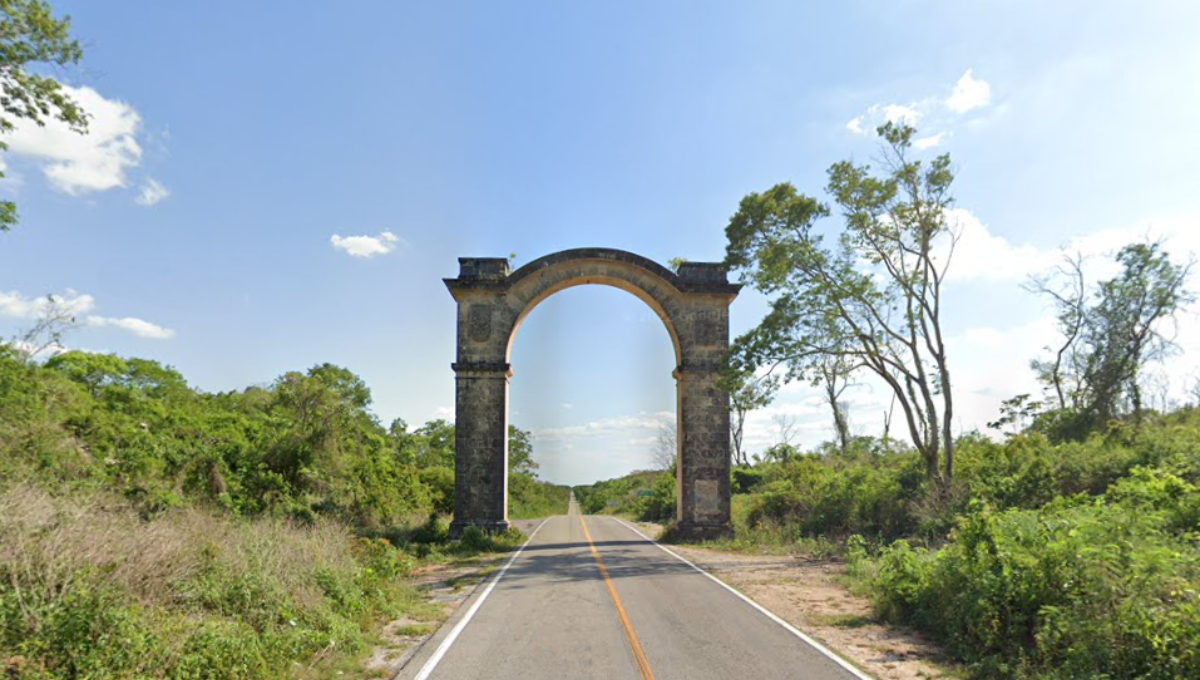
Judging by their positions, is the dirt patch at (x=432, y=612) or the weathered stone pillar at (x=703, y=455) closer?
the dirt patch at (x=432, y=612)

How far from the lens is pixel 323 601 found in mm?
8531

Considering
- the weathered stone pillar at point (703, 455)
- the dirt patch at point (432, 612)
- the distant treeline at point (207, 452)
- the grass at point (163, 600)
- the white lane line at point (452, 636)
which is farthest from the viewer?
the weathered stone pillar at point (703, 455)

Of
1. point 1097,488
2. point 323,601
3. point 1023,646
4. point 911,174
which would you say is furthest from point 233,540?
point 911,174

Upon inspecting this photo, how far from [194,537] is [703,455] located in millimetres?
15127

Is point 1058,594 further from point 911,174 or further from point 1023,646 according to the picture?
point 911,174

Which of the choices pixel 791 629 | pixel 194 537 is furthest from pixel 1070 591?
pixel 194 537

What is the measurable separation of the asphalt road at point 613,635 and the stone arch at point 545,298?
6940mm

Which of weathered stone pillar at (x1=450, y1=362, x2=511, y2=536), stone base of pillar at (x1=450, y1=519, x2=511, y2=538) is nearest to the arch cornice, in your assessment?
weathered stone pillar at (x1=450, y1=362, x2=511, y2=536)

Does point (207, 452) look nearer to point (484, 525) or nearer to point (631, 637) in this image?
point (484, 525)

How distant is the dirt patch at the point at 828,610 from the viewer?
24.2ft

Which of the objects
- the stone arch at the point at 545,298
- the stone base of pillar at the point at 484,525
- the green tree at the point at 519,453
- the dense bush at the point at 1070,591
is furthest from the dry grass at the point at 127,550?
the green tree at the point at 519,453

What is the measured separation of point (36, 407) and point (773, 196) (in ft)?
64.5

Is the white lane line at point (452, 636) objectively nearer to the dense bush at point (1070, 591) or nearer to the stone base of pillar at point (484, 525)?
the dense bush at point (1070, 591)

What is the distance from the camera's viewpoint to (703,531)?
67.3ft
